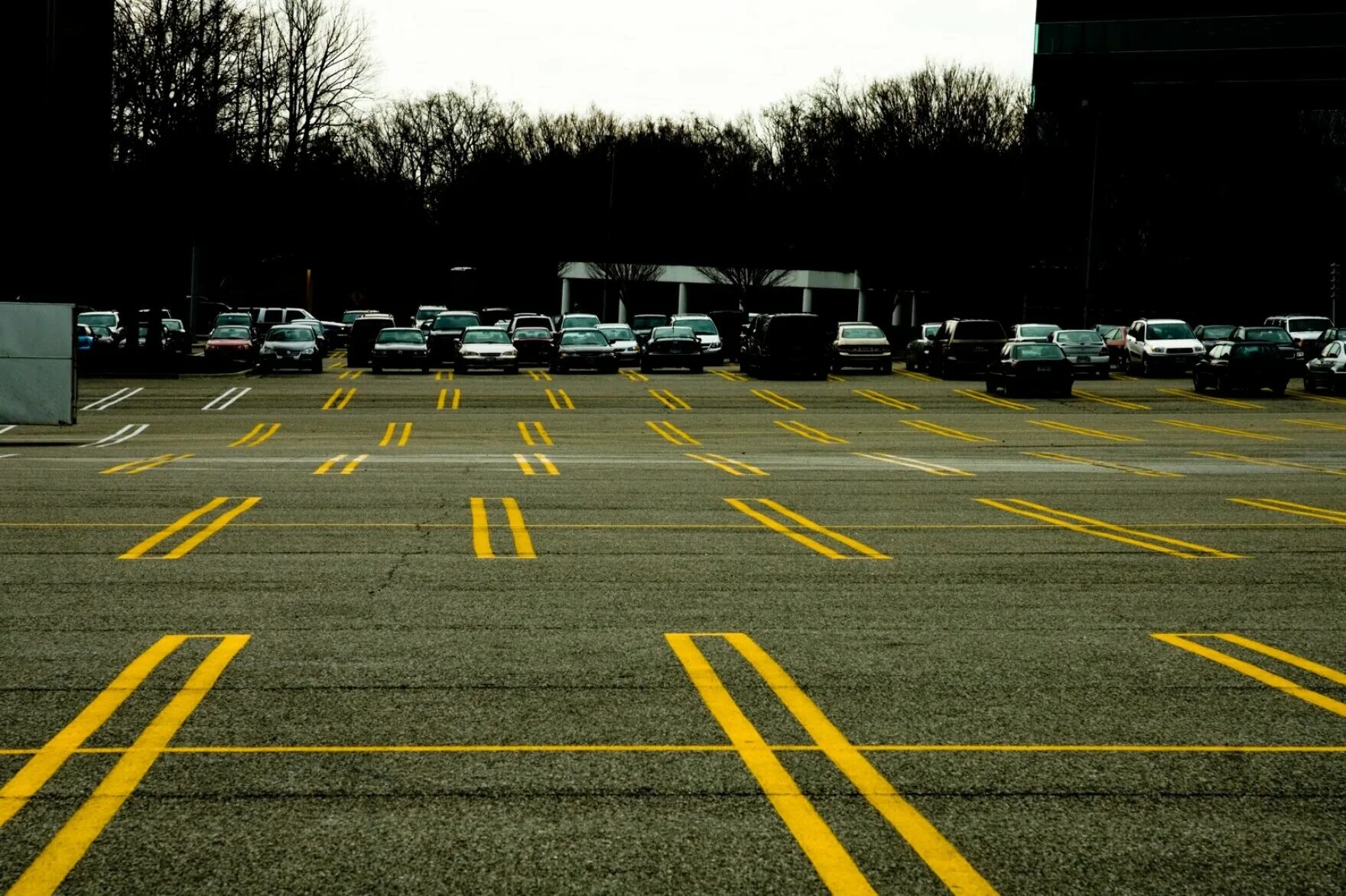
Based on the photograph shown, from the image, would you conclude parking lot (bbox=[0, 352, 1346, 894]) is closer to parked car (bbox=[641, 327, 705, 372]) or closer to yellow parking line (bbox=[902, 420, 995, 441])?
yellow parking line (bbox=[902, 420, 995, 441])

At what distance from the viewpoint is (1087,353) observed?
1925 inches

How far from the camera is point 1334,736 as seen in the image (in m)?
6.75

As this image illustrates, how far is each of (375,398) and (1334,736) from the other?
35407 millimetres

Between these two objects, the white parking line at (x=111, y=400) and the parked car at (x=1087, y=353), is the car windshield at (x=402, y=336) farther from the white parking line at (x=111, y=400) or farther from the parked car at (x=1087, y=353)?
the parked car at (x=1087, y=353)

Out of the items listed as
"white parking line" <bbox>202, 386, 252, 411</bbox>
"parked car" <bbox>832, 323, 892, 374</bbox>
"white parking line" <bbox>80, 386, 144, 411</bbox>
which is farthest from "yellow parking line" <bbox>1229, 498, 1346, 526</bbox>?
"parked car" <bbox>832, 323, 892, 374</bbox>

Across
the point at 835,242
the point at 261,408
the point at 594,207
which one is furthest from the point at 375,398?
the point at 594,207

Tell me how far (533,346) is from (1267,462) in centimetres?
3132

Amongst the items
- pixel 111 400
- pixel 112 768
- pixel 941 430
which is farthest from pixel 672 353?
pixel 112 768

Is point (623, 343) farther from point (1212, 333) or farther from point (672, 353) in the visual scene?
point (1212, 333)

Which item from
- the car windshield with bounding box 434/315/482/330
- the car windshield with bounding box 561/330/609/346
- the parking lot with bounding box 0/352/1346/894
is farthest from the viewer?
the car windshield with bounding box 434/315/482/330

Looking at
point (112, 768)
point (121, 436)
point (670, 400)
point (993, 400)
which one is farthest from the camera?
point (993, 400)

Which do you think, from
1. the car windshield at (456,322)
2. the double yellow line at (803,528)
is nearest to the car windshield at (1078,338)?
the car windshield at (456,322)

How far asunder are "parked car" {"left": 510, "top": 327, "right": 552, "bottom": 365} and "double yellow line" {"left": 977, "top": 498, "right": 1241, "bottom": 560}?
35.6m

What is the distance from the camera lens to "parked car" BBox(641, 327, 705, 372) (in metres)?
50.7
